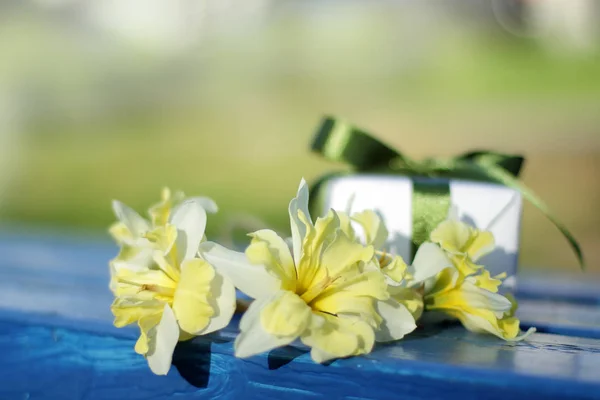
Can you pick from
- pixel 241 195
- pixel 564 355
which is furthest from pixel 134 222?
pixel 241 195

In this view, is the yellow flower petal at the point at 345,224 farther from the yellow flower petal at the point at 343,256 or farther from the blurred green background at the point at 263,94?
the blurred green background at the point at 263,94

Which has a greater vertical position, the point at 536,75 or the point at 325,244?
the point at 536,75

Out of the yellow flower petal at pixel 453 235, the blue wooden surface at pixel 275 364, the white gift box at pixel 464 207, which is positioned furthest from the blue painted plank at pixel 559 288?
the yellow flower petal at pixel 453 235

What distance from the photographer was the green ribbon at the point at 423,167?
61 cm

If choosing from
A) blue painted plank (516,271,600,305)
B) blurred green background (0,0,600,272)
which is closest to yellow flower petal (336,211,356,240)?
blue painted plank (516,271,600,305)

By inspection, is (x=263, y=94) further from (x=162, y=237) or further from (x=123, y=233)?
(x=162, y=237)

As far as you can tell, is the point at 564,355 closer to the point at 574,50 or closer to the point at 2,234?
the point at 2,234

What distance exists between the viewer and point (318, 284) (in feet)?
1.45

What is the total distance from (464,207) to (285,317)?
281 mm

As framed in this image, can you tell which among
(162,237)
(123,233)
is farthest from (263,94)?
(162,237)

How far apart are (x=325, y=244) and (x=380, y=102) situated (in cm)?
210

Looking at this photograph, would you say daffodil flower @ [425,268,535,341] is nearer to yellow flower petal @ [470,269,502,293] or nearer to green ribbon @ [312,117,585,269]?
yellow flower petal @ [470,269,502,293]

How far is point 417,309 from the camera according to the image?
1.60 ft

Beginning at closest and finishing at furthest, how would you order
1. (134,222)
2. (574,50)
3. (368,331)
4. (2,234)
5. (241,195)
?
(368,331) < (134,222) < (2,234) < (574,50) < (241,195)
